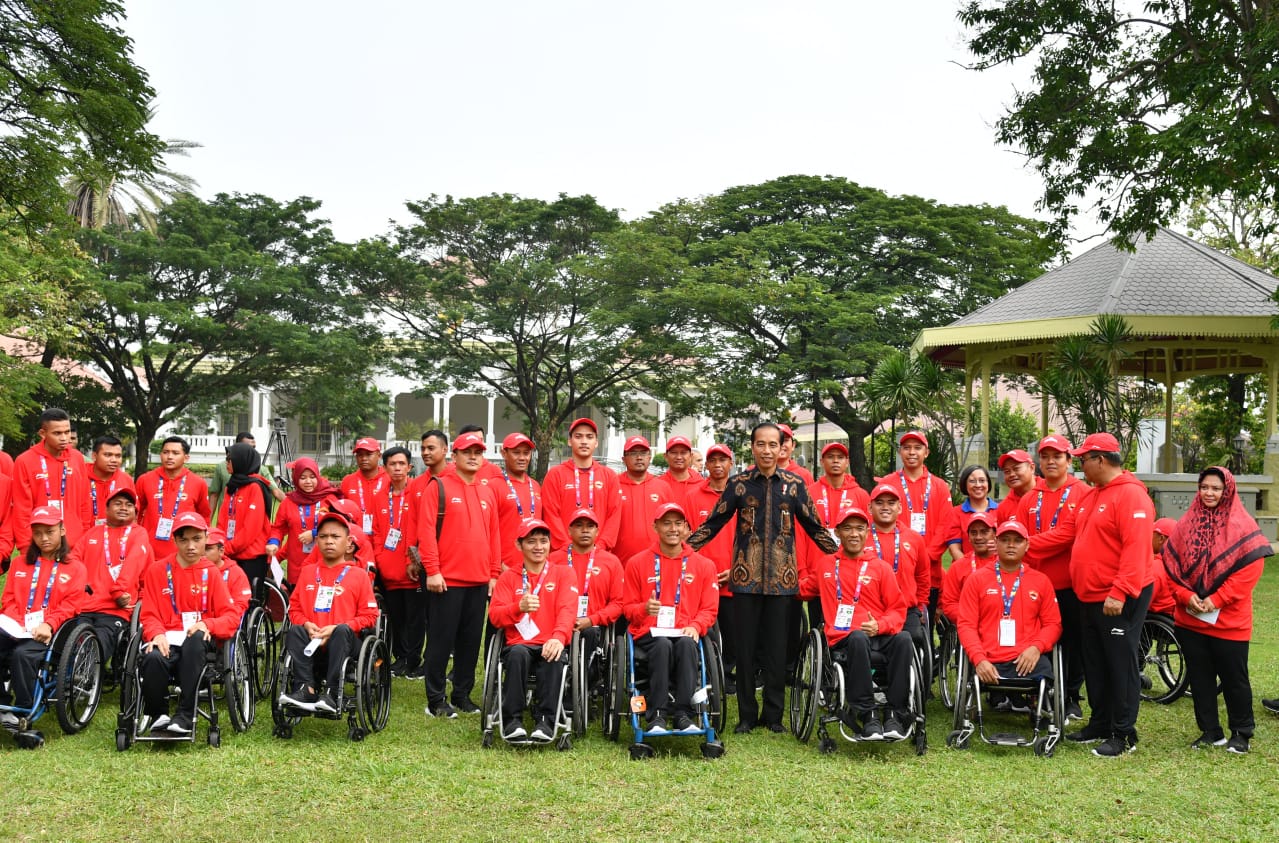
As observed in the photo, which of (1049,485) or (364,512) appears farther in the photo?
(364,512)

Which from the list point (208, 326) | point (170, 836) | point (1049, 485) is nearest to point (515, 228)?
point (208, 326)

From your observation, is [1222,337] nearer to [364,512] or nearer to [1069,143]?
[1069,143]

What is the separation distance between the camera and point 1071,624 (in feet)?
21.1

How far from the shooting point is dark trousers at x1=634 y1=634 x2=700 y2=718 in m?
5.73

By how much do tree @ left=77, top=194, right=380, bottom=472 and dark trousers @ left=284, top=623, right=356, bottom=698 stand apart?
57.4 feet

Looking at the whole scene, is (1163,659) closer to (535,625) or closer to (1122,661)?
(1122,661)

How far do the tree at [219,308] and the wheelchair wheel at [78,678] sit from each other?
16.8 metres

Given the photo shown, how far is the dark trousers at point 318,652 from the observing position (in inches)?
229

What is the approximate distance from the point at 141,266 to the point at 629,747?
2035cm

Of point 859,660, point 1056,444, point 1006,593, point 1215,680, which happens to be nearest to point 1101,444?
point 1056,444

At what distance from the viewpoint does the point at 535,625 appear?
5.99 metres

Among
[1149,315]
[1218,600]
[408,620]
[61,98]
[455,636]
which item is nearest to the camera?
[1218,600]

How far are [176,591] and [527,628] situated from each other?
1.89 meters

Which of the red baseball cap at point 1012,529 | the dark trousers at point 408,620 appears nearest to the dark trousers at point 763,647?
the red baseball cap at point 1012,529
